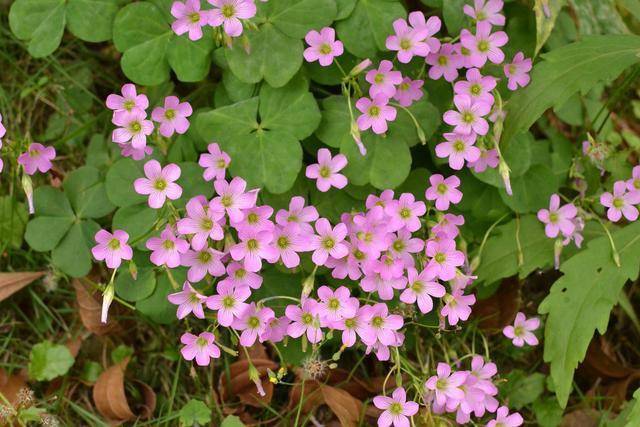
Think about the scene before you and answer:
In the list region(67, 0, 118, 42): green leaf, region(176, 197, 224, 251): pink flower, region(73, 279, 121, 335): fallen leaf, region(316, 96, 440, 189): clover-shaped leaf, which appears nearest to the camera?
region(176, 197, 224, 251): pink flower

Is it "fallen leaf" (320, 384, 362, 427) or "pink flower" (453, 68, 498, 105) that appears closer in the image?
"pink flower" (453, 68, 498, 105)

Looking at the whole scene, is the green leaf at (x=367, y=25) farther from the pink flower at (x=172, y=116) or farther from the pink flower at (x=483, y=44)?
the pink flower at (x=172, y=116)

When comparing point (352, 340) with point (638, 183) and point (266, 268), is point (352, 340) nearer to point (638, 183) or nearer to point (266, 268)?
point (266, 268)

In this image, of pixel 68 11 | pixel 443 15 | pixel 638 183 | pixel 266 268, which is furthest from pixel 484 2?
pixel 68 11

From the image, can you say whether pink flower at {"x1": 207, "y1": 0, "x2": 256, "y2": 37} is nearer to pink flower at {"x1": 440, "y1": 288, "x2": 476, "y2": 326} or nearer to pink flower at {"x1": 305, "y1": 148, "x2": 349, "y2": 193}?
pink flower at {"x1": 305, "y1": 148, "x2": 349, "y2": 193}

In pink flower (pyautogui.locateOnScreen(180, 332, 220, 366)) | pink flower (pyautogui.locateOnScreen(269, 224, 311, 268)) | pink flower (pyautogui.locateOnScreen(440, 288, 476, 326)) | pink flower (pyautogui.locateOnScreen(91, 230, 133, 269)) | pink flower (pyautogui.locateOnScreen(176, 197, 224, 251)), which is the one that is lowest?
pink flower (pyautogui.locateOnScreen(180, 332, 220, 366))

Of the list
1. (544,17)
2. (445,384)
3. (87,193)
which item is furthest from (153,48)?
(445,384)

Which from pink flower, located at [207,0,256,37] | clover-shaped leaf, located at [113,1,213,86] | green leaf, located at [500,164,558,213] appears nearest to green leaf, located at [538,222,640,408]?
green leaf, located at [500,164,558,213]
